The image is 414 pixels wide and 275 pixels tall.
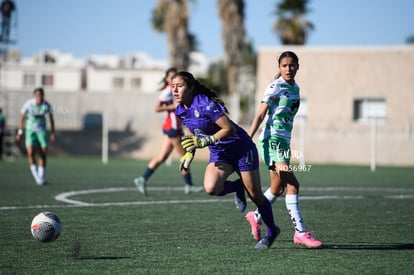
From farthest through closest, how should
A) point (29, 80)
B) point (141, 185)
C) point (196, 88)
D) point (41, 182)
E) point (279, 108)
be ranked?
point (29, 80) < point (41, 182) < point (141, 185) < point (279, 108) < point (196, 88)

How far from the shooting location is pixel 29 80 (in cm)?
6309

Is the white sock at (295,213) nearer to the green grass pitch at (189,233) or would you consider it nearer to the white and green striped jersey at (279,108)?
the green grass pitch at (189,233)

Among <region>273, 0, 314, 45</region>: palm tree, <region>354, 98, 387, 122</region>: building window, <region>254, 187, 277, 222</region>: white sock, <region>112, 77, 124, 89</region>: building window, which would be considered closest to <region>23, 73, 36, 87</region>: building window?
<region>112, 77, 124, 89</region>: building window

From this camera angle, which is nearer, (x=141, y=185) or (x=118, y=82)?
(x=141, y=185)

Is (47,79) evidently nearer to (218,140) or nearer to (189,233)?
(189,233)

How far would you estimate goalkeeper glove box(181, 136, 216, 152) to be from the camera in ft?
25.8

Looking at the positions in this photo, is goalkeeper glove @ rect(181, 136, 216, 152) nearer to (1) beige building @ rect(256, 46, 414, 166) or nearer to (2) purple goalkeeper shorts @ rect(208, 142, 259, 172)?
(2) purple goalkeeper shorts @ rect(208, 142, 259, 172)

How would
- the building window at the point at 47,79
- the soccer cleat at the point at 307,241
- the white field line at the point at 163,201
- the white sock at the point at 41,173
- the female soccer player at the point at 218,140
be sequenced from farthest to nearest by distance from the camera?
the building window at the point at 47,79 < the white sock at the point at 41,173 < the white field line at the point at 163,201 < the soccer cleat at the point at 307,241 < the female soccer player at the point at 218,140

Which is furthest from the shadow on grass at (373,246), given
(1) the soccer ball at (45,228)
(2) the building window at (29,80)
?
(2) the building window at (29,80)

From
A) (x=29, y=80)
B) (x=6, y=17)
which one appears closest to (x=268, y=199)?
(x=6, y=17)

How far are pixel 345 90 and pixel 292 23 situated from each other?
16144mm

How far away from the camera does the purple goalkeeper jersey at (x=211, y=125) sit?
8.12 m

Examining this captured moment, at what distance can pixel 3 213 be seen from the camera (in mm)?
11828

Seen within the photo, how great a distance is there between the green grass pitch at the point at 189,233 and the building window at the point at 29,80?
4671 cm
